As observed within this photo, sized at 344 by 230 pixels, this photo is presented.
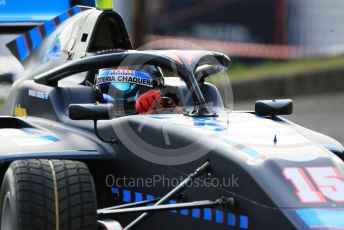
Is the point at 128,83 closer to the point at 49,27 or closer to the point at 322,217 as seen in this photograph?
the point at 49,27

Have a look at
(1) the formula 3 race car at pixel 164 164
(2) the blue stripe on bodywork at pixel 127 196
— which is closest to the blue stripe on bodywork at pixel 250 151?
(1) the formula 3 race car at pixel 164 164

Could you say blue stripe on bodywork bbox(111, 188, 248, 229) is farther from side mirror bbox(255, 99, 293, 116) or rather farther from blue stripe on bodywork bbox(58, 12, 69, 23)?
blue stripe on bodywork bbox(58, 12, 69, 23)

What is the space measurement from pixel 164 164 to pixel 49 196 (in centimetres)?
69

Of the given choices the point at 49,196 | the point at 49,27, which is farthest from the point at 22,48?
the point at 49,196

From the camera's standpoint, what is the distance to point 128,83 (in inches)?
244

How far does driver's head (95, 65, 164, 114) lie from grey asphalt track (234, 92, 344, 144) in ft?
18.8

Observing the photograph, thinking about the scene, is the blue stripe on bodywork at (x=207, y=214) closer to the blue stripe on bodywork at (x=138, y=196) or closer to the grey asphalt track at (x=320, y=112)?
the blue stripe on bodywork at (x=138, y=196)

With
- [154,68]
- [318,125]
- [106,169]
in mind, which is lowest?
[318,125]

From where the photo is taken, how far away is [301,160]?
16.4 ft

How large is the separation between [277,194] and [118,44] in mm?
2828

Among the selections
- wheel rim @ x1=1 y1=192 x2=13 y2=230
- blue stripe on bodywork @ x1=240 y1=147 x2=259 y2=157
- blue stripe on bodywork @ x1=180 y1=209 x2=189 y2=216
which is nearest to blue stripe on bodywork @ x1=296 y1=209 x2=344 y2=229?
blue stripe on bodywork @ x1=240 y1=147 x2=259 y2=157

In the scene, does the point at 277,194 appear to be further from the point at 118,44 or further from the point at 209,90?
the point at 118,44

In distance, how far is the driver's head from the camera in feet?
20.3

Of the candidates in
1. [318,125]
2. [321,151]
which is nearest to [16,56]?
[321,151]
